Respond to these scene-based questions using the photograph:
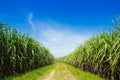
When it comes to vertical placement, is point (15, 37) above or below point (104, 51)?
above

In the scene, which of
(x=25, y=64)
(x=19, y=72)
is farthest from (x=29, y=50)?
(x=19, y=72)

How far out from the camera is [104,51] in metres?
11.1

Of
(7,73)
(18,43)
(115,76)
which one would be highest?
(18,43)

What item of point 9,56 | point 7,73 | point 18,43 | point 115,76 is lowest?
point 115,76

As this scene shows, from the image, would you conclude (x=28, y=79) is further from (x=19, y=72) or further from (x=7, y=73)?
(x=19, y=72)

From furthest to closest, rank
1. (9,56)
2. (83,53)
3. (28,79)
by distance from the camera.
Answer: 1. (83,53)
2. (9,56)
3. (28,79)

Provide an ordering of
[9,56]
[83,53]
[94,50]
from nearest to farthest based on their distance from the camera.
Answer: [9,56]
[94,50]
[83,53]

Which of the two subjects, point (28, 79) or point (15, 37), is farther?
point (15, 37)

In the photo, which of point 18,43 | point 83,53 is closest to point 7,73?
point 18,43

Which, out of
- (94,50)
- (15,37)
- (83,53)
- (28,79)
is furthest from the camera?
(83,53)

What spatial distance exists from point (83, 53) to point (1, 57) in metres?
9.88

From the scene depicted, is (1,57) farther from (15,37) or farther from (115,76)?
(115,76)

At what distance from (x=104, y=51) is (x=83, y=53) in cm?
859

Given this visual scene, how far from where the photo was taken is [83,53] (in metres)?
19.7
